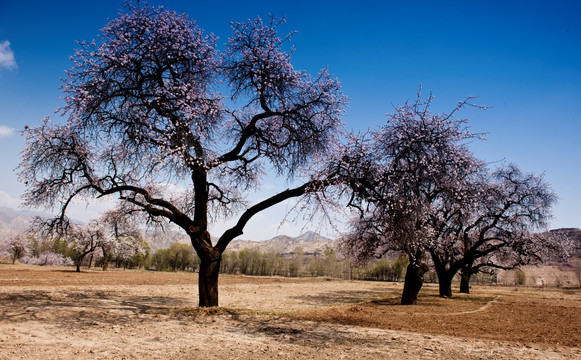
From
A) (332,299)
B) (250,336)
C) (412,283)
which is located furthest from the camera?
(332,299)

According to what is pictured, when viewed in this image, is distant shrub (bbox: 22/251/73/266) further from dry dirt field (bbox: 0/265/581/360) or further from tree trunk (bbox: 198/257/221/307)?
tree trunk (bbox: 198/257/221/307)

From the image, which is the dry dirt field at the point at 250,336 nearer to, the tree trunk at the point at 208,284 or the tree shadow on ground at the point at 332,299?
the tree trunk at the point at 208,284

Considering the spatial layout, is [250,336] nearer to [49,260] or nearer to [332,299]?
[332,299]

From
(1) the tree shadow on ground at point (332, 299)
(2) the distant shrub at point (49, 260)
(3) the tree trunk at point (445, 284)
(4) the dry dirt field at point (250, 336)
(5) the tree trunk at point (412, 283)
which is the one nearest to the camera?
(4) the dry dirt field at point (250, 336)

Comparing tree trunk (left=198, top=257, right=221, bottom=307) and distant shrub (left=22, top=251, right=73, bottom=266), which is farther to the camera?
distant shrub (left=22, top=251, right=73, bottom=266)

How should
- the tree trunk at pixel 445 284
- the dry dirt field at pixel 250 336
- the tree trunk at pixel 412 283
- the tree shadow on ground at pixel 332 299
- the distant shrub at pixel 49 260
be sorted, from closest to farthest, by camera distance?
1. the dry dirt field at pixel 250 336
2. the tree trunk at pixel 412 283
3. the tree shadow on ground at pixel 332 299
4. the tree trunk at pixel 445 284
5. the distant shrub at pixel 49 260

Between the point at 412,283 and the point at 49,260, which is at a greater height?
the point at 412,283

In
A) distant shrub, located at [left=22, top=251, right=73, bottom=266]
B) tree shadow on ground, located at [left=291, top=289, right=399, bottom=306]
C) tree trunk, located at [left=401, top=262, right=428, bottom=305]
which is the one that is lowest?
distant shrub, located at [left=22, top=251, right=73, bottom=266]

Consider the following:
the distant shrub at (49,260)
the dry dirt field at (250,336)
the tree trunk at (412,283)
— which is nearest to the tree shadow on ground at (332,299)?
the tree trunk at (412,283)

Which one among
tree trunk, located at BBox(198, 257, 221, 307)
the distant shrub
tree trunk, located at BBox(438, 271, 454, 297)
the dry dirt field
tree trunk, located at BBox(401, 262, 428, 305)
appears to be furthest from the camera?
the distant shrub

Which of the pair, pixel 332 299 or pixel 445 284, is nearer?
pixel 332 299

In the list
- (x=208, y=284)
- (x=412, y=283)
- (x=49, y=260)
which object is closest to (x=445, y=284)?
(x=412, y=283)

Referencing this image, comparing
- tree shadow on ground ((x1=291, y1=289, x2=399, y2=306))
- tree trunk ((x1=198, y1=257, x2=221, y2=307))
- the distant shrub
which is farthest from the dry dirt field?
the distant shrub

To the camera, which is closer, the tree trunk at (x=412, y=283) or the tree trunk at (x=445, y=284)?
the tree trunk at (x=412, y=283)
